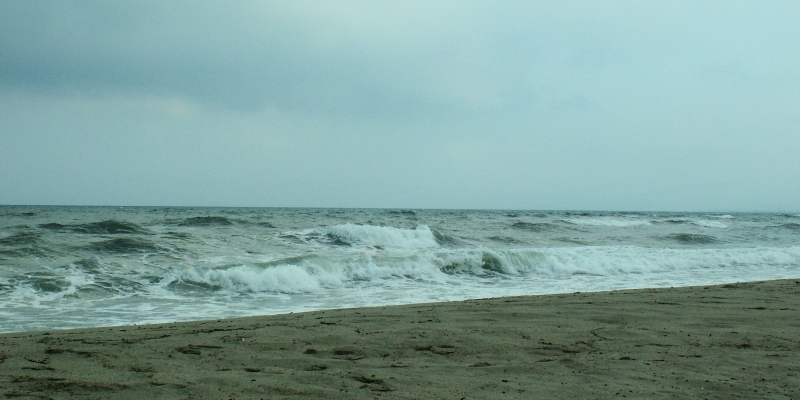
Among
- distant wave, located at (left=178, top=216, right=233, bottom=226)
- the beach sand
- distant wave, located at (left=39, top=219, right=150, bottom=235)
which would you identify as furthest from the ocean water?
distant wave, located at (left=178, top=216, right=233, bottom=226)

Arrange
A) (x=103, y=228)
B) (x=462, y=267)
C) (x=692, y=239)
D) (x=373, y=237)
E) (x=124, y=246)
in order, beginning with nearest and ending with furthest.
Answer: (x=462, y=267) → (x=124, y=246) → (x=103, y=228) → (x=373, y=237) → (x=692, y=239)

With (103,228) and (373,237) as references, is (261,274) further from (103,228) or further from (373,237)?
(103,228)

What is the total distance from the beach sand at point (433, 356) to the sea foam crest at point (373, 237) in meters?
12.8

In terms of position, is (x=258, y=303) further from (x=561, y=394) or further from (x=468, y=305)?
(x=561, y=394)

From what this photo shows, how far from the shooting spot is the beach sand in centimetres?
306

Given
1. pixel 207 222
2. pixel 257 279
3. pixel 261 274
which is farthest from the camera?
pixel 207 222

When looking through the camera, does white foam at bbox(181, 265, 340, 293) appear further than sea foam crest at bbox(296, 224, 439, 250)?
No

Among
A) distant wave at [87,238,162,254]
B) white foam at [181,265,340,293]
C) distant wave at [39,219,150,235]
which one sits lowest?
white foam at [181,265,340,293]

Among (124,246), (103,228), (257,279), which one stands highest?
(103,228)

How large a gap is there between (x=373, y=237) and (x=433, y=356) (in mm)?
15856

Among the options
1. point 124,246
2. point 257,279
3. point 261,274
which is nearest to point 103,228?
point 124,246

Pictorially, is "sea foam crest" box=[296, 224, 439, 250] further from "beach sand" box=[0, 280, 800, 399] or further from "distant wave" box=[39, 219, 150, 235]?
"beach sand" box=[0, 280, 800, 399]

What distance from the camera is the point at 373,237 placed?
19641 millimetres

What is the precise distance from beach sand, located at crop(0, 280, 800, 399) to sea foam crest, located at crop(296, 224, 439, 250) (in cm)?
1279
